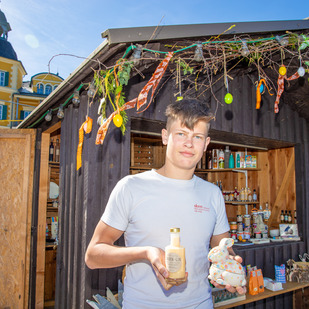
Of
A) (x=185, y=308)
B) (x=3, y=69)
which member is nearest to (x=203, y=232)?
(x=185, y=308)

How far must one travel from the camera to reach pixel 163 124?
3250 mm

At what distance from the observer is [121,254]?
126 cm

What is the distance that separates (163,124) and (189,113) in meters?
1.72

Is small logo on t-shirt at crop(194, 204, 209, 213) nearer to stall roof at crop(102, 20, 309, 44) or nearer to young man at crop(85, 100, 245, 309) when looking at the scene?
young man at crop(85, 100, 245, 309)

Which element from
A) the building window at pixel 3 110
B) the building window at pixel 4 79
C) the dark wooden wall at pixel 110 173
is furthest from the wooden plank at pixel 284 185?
the building window at pixel 4 79

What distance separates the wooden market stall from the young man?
37.8 inches

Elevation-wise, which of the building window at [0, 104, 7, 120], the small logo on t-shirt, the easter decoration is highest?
the building window at [0, 104, 7, 120]

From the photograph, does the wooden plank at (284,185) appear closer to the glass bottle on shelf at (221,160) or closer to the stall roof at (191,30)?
the glass bottle on shelf at (221,160)

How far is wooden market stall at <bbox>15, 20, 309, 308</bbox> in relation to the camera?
2.44m

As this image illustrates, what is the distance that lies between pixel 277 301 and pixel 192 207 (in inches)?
140

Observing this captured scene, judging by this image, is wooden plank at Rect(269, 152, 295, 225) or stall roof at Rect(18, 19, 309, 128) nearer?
stall roof at Rect(18, 19, 309, 128)

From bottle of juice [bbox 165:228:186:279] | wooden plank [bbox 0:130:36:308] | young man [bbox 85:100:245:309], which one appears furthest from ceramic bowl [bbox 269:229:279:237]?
bottle of juice [bbox 165:228:186:279]

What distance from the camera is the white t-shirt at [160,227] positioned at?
138 centimetres

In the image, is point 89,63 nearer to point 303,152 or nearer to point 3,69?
point 303,152
